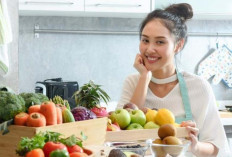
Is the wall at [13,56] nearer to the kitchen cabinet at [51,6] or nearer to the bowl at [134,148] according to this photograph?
the kitchen cabinet at [51,6]

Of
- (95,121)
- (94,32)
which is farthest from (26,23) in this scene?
(95,121)

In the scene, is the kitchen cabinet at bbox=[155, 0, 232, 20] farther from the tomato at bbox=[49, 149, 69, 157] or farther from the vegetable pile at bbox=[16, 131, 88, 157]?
the tomato at bbox=[49, 149, 69, 157]

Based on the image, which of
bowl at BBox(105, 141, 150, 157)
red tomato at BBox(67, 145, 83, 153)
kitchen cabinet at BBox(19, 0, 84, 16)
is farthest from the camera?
kitchen cabinet at BBox(19, 0, 84, 16)

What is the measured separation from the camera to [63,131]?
1683 millimetres

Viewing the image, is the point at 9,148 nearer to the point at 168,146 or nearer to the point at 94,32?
the point at 168,146

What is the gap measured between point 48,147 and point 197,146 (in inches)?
45.7

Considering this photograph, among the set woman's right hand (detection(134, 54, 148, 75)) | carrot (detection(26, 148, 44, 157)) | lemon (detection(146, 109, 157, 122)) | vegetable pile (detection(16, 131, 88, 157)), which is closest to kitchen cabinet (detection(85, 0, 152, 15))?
woman's right hand (detection(134, 54, 148, 75))

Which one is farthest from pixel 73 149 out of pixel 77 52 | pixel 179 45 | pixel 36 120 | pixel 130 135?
pixel 77 52

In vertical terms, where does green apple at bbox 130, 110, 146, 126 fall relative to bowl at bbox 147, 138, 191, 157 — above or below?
above

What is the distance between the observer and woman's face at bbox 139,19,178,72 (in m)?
2.71

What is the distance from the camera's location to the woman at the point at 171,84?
268 cm

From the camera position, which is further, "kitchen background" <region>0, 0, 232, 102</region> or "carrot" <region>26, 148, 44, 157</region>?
"kitchen background" <region>0, 0, 232, 102</region>

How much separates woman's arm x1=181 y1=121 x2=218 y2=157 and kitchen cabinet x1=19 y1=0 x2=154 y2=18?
186 centimetres

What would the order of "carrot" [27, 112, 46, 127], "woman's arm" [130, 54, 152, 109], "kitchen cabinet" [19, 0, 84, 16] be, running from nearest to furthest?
1. "carrot" [27, 112, 46, 127]
2. "woman's arm" [130, 54, 152, 109]
3. "kitchen cabinet" [19, 0, 84, 16]
